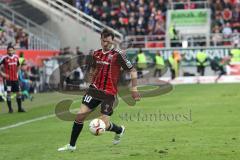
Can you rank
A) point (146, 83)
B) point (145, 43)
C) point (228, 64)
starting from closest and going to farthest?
1. point (146, 83)
2. point (228, 64)
3. point (145, 43)

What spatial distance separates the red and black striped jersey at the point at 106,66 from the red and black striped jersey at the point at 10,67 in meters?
10.3

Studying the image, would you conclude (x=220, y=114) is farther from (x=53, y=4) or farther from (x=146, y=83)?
(x=53, y=4)

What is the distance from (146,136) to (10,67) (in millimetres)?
9124

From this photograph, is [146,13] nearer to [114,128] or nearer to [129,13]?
[129,13]

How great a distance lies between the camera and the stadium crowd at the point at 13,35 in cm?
3516

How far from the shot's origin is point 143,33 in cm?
4456

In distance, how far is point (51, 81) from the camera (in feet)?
118

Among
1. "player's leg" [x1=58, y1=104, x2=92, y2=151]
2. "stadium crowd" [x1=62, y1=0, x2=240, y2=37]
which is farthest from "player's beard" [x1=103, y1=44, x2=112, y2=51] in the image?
"stadium crowd" [x1=62, y1=0, x2=240, y2=37]

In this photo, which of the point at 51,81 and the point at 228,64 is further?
the point at 228,64

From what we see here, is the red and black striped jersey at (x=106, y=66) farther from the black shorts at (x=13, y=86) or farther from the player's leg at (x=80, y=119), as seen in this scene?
the black shorts at (x=13, y=86)

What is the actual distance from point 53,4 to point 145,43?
6527 mm

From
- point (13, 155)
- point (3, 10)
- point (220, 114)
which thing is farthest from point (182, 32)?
point (13, 155)

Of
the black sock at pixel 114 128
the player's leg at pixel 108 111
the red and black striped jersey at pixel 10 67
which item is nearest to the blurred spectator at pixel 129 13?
the red and black striped jersey at pixel 10 67

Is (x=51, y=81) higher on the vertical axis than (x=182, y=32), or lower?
lower
